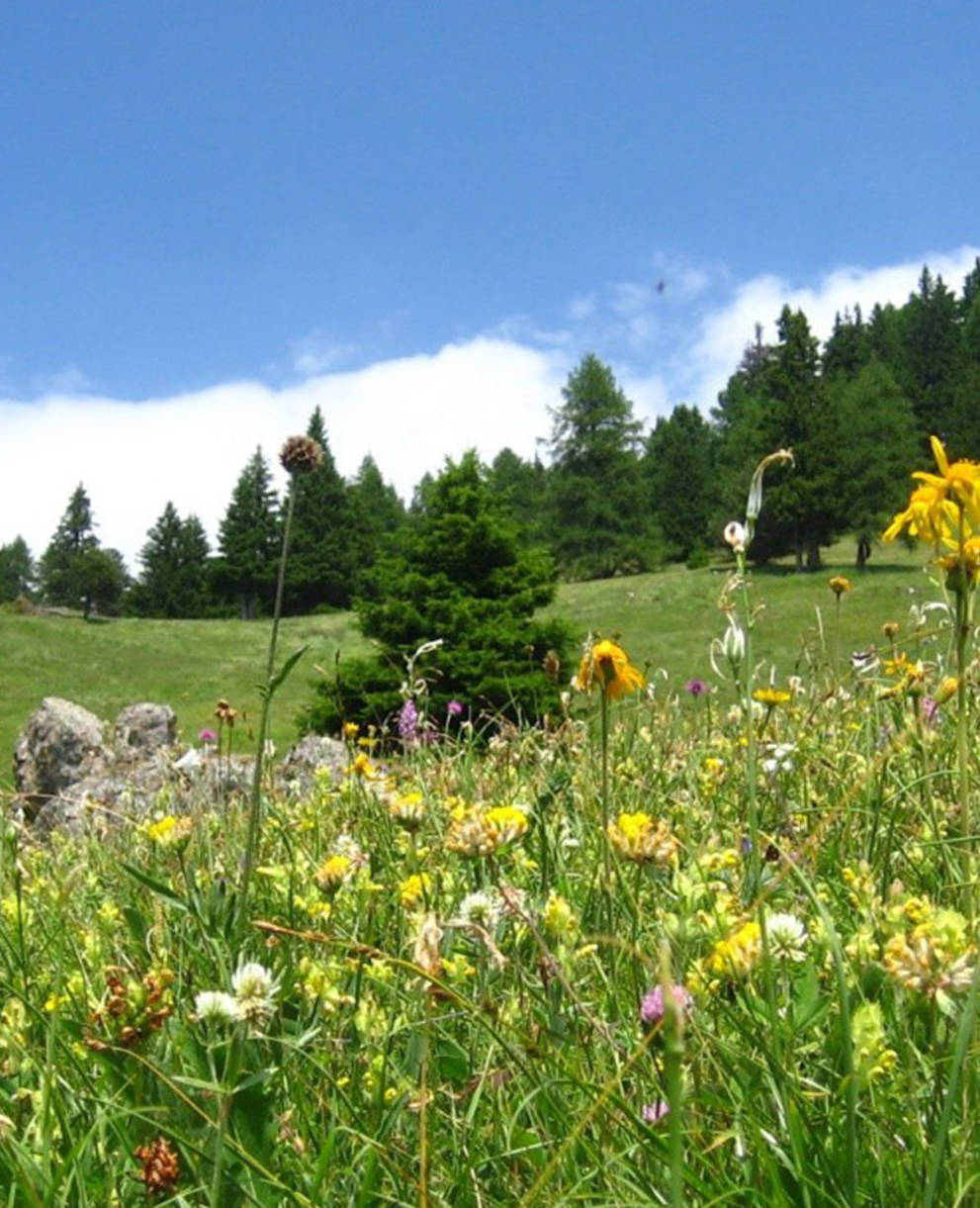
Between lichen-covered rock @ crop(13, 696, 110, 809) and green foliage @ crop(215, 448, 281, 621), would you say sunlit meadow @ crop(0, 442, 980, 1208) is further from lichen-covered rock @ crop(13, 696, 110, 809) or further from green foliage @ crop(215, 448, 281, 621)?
green foliage @ crop(215, 448, 281, 621)

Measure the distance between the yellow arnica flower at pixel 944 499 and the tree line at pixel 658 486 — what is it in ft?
117

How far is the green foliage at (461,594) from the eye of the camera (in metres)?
13.2

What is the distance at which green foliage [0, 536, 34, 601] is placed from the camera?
4348 inches

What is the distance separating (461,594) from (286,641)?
2414 centimetres

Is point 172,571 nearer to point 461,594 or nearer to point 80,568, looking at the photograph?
point 80,568

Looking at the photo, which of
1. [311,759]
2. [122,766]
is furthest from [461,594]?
[122,766]

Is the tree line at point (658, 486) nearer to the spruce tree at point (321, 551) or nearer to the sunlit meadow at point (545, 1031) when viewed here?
the spruce tree at point (321, 551)

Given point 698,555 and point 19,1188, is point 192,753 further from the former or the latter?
point 698,555

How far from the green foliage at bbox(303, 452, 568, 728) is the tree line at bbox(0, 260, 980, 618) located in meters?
21.5

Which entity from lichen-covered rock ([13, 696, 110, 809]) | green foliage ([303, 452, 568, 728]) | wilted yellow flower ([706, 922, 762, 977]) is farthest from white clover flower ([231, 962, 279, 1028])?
green foliage ([303, 452, 568, 728])

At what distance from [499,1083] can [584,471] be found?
6499 centimetres

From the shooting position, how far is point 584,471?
65688 mm

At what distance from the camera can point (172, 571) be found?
76.2 m

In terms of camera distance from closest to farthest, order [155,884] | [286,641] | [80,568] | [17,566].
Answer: [155,884], [286,641], [80,568], [17,566]
